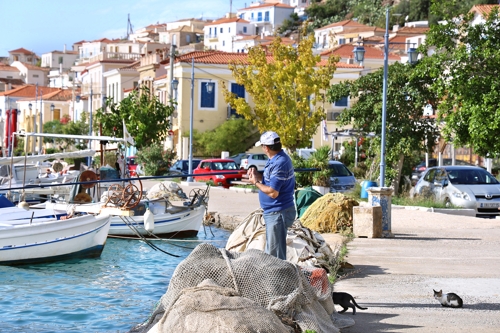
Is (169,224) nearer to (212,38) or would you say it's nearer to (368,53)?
(368,53)

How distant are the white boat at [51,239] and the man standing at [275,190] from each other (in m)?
9.88

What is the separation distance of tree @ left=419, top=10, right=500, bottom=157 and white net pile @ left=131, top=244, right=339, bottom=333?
42.8 ft

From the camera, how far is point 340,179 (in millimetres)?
34656

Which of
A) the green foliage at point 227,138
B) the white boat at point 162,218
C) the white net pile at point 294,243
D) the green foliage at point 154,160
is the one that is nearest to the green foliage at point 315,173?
the white boat at point 162,218

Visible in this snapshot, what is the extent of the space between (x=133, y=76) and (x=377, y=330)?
253 ft

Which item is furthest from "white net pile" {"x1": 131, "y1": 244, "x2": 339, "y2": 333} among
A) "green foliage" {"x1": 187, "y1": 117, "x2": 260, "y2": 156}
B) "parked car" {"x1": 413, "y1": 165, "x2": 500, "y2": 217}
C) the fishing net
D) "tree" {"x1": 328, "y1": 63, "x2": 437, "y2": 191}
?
"green foliage" {"x1": 187, "y1": 117, "x2": 260, "y2": 156}

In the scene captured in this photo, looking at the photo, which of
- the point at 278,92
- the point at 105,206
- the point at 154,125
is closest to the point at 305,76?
the point at 278,92

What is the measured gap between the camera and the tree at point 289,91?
141 ft

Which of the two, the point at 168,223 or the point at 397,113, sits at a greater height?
the point at 397,113

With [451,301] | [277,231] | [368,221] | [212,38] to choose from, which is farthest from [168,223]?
[212,38]

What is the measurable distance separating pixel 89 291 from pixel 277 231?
278 inches

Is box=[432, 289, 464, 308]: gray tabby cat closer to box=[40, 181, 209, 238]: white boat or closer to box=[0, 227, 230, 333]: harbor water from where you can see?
box=[0, 227, 230, 333]: harbor water

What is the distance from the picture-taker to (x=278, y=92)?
43.5 m

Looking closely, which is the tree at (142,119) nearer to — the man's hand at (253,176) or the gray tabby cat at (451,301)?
the man's hand at (253,176)
